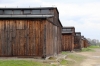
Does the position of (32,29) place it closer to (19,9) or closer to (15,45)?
(15,45)

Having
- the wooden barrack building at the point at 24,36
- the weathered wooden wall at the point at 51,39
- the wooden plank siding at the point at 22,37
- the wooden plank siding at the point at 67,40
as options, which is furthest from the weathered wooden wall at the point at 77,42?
the wooden plank siding at the point at 22,37

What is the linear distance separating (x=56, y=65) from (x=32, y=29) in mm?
5380

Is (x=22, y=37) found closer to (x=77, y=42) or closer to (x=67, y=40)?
(x=67, y=40)

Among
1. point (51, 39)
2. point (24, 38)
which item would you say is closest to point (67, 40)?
point (51, 39)

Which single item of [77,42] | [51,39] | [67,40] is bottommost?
[77,42]

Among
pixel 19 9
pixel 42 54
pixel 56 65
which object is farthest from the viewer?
pixel 19 9

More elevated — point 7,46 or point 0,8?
point 0,8

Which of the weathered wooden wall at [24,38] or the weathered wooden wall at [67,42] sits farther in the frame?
the weathered wooden wall at [67,42]

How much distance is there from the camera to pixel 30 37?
2595cm

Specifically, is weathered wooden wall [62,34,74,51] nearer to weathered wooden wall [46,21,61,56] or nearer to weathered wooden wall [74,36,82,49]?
weathered wooden wall [74,36,82,49]

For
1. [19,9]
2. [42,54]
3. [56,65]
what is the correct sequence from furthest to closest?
[19,9] → [42,54] → [56,65]

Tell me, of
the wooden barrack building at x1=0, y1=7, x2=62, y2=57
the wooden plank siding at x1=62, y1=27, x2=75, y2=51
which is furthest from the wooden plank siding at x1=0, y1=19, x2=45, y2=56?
the wooden plank siding at x1=62, y1=27, x2=75, y2=51

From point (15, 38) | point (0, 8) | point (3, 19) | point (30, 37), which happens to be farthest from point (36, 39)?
point (0, 8)

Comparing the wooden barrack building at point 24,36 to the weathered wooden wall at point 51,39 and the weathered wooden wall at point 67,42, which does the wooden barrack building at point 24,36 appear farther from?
the weathered wooden wall at point 67,42
